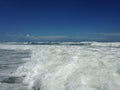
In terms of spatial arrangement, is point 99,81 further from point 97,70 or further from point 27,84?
point 27,84

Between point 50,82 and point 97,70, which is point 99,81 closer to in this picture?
point 97,70

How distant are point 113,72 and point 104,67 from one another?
0.67m

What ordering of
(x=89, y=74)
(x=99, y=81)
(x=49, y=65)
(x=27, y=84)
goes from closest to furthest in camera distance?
(x=99, y=81) → (x=89, y=74) → (x=27, y=84) → (x=49, y=65)

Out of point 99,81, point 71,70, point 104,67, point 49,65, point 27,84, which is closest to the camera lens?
point 99,81

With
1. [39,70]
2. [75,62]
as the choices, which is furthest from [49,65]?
[75,62]

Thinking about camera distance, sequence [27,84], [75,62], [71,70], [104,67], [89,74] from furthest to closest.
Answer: [27,84]
[75,62]
[71,70]
[104,67]
[89,74]

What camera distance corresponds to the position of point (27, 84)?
37.2 ft

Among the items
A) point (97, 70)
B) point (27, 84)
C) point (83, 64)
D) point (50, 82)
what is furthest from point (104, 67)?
point (27, 84)

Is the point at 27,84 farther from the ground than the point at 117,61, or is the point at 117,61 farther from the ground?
the point at 117,61

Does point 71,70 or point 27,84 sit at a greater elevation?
point 71,70

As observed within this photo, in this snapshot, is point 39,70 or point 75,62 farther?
point 39,70

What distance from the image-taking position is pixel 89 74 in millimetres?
7789

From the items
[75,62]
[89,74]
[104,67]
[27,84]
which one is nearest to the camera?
[89,74]

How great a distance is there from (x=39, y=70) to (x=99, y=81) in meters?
5.60
